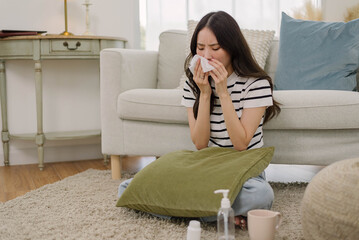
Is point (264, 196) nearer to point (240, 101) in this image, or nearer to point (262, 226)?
point (262, 226)

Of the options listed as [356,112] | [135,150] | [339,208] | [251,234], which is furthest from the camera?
[135,150]

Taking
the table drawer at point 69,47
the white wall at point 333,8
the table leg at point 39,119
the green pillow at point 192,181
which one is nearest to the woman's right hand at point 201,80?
the green pillow at point 192,181

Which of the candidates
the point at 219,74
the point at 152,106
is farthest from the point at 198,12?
the point at 219,74

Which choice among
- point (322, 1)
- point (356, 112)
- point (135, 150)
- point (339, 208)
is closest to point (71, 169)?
point (135, 150)

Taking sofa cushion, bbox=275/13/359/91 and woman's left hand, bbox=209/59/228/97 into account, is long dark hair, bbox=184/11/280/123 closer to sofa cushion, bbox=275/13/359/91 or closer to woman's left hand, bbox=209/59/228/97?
woman's left hand, bbox=209/59/228/97

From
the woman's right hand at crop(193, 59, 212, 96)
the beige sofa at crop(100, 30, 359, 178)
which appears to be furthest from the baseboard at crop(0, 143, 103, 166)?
the woman's right hand at crop(193, 59, 212, 96)

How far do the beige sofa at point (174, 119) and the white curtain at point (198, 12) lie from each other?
0.80 meters

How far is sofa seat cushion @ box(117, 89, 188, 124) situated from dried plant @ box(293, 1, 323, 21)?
5.44 ft

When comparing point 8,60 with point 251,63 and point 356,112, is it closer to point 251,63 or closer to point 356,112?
point 251,63

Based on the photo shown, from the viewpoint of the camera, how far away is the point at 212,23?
1835mm

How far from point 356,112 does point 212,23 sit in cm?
78

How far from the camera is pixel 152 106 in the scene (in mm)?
2342

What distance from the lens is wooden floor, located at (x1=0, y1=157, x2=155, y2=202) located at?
2.44 m

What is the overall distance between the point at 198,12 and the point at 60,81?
45.0 inches
